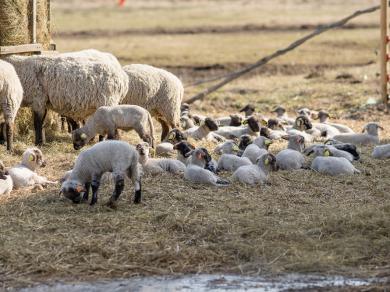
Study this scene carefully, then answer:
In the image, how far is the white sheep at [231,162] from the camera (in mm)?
11969

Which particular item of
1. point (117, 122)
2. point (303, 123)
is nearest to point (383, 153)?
point (303, 123)

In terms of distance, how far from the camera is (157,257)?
27.2ft

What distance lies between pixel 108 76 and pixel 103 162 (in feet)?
14.6

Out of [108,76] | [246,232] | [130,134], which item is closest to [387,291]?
[246,232]

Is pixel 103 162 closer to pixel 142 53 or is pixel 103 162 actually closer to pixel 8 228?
pixel 8 228

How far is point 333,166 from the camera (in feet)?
39.0

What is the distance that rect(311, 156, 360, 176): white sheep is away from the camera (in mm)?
11883

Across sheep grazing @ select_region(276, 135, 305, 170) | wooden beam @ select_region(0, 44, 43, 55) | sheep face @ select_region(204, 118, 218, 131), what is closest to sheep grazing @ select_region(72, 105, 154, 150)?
sheep face @ select_region(204, 118, 218, 131)

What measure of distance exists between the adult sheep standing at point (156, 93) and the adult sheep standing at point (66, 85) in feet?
1.52

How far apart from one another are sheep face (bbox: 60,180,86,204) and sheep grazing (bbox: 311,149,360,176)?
3.48 meters

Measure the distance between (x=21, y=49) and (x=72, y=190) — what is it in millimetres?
5274

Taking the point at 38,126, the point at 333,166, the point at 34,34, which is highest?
the point at 34,34

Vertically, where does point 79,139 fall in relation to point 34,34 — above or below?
below

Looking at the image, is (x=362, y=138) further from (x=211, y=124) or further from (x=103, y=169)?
(x=103, y=169)
